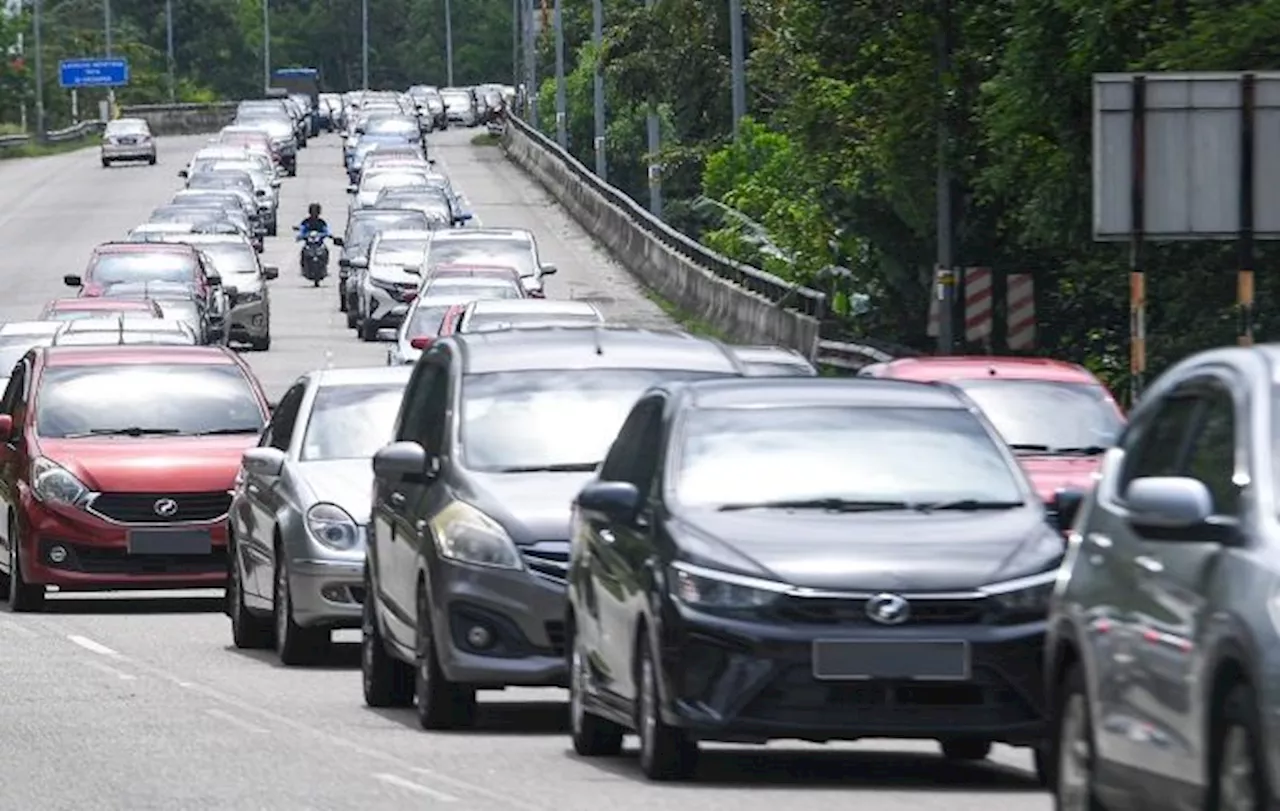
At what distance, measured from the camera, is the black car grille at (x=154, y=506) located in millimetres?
23062

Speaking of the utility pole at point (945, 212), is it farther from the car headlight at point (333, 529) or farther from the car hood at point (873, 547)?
the car hood at point (873, 547)

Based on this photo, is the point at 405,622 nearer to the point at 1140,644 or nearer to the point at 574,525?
the point at 574,525

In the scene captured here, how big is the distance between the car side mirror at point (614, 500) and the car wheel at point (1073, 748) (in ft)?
9.70

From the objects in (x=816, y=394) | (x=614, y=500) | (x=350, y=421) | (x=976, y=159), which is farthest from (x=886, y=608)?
(x=976, y=159)

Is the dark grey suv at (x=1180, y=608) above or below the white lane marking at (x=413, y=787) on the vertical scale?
above

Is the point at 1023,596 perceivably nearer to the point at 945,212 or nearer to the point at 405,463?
the point at 405,463

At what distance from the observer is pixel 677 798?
12844mm

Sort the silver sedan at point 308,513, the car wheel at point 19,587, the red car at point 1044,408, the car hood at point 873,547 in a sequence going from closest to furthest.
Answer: the car hood at point 873,547 < the silver sedan at point 308,513 < the red car at point 1044,408 < the car wheel at point 19,587

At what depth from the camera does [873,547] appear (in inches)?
518

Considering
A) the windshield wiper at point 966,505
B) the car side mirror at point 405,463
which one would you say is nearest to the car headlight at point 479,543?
the car side mirror at point 405,463

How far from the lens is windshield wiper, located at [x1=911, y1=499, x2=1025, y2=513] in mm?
13688

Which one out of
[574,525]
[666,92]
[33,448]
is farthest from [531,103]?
[574,525]

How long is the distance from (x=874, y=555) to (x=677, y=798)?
1.05 meters

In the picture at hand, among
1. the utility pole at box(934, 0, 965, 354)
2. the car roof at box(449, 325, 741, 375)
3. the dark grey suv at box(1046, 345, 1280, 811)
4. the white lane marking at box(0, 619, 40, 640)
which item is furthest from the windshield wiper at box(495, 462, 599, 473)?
the utility pole at box(934, 0, 965, 354)
